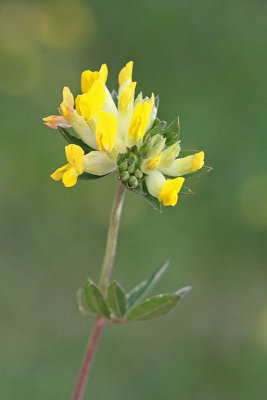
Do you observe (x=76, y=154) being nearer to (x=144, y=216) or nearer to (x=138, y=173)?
(x=138, y=173)

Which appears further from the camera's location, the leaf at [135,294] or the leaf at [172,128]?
the leaf at [135,294]

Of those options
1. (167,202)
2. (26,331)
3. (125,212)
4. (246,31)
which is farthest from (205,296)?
(167,202)

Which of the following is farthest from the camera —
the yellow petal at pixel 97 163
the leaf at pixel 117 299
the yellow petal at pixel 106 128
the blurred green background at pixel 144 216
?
the blurred green background at pixel 144 216

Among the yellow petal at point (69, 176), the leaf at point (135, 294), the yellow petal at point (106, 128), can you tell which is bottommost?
the leaf at point (135, 294)

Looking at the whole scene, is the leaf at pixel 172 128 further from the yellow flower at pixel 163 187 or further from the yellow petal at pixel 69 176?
the yellow petal at pixel 69 176

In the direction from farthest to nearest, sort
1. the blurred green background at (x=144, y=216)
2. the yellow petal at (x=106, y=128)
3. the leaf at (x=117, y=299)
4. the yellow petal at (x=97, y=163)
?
the blurred green background at (x=144, y=216) < the leaf at (x=117, y=299) < the yellow petal at (x=97, y=163) < the yellow petal at (x=106, y=128)

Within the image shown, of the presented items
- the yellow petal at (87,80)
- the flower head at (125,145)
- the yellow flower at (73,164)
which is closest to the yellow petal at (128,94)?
the flower head at (125,145)

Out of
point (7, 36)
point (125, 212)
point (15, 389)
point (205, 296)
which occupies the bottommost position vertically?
point (15, 389)

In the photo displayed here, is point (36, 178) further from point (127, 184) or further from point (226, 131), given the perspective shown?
point (127, 184)
